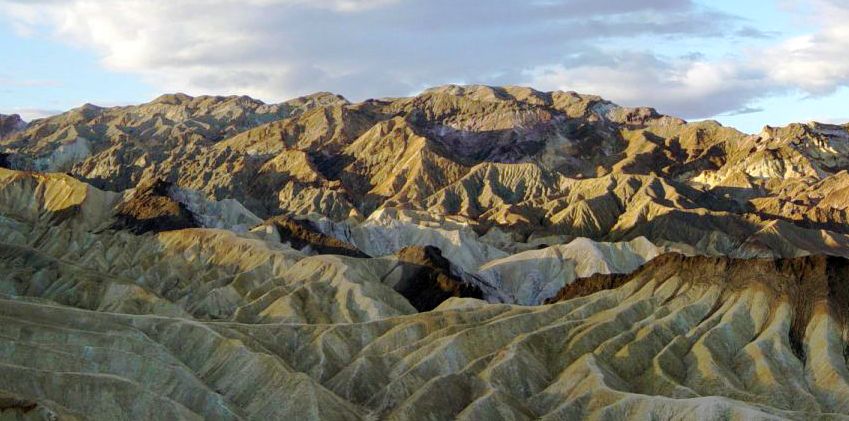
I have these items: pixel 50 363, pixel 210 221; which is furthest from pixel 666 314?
pixel 210 221

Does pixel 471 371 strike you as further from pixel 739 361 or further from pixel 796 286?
pixel 796 286

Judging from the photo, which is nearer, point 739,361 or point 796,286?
point 739,361

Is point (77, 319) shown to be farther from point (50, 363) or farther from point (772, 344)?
point (772, 344)

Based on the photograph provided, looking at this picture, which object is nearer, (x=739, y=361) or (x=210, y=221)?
(x=739, y=361)

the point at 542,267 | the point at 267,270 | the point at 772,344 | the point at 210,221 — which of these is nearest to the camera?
the point at 772,344

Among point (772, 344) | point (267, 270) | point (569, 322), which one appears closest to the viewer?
point (772, 344)

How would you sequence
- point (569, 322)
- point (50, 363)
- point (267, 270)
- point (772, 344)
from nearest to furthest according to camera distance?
point (50, 363), point (772, 344), point (569, 322), point (267, 270)

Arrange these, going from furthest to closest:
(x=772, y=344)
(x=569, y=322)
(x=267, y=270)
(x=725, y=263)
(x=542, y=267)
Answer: (x=542, y=267), (x=267, y=270), (x=725, y=263), (x=569, y=322), (x=772, y=344)

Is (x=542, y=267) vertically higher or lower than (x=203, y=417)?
lower

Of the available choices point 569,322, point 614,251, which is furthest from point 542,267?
point 569,322
